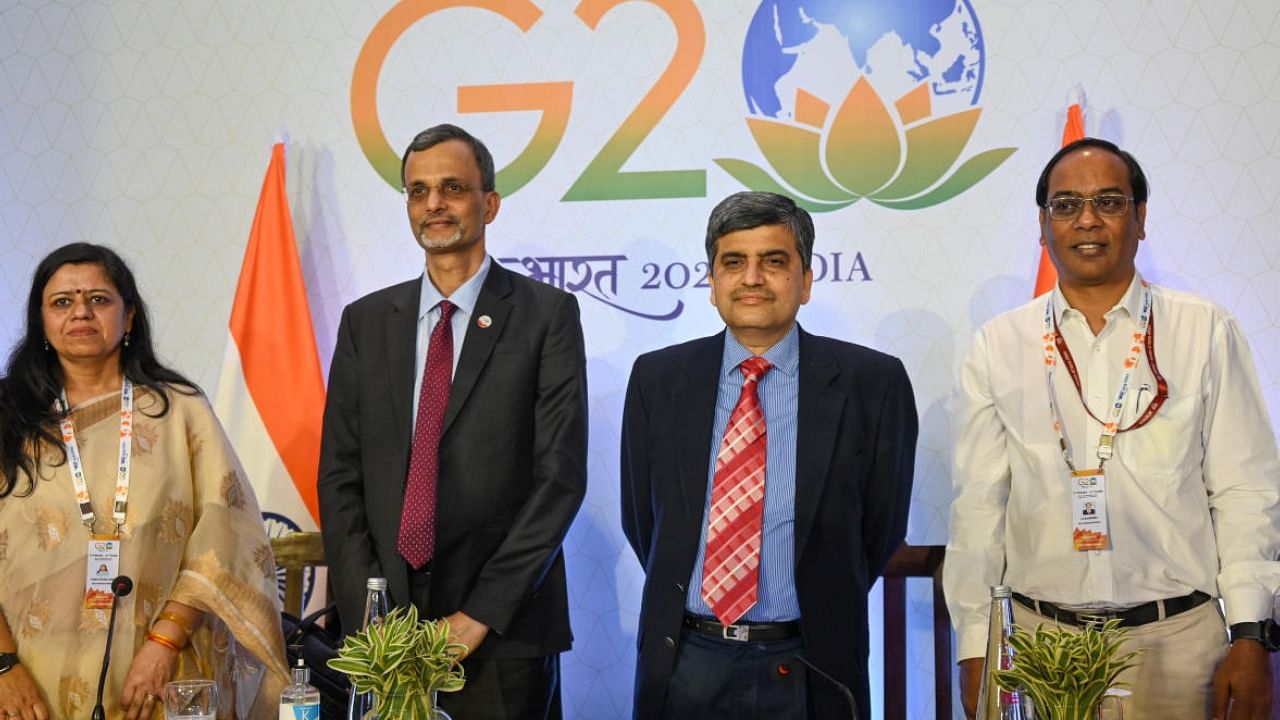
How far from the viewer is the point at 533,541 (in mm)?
2932

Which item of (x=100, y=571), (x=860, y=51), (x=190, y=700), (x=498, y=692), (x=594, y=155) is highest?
(x=860, y=51)

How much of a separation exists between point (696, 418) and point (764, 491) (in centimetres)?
24

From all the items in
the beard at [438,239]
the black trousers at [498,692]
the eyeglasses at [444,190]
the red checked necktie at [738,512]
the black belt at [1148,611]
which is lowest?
the black trousers at [498,692]

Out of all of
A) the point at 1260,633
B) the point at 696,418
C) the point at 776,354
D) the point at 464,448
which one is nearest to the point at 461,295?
the point at 464,448

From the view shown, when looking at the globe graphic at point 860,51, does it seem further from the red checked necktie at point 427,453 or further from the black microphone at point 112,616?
the black microphone at point 112,616

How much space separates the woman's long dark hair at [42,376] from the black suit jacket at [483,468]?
0.48 metres

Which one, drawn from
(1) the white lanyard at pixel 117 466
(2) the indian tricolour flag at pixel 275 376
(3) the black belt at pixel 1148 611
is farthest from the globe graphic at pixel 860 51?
(1) the white lanyard at pixel 117 466

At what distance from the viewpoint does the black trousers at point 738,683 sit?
2658mm

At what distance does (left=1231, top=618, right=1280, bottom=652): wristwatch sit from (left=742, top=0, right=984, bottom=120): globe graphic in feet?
6.01

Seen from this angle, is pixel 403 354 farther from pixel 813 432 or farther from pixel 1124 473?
pixel 1124 473

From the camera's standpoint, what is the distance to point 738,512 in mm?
2793

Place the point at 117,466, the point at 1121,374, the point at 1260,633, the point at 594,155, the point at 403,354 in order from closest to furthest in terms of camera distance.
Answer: the point at 1260,633
the point at 1121,374
the point at 117,466
the point at 403,354
the point at 594,155

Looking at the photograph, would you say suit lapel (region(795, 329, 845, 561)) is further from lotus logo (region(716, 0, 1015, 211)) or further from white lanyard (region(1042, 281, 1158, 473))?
lotus logo (region(716, 0, 1015, 211))

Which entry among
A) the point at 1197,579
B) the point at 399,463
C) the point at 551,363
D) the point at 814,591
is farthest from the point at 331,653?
the point at 1197,579
